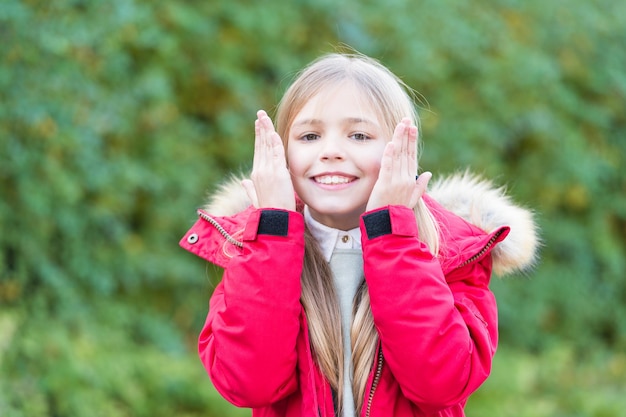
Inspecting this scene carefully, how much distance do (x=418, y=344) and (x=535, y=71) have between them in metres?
5.17

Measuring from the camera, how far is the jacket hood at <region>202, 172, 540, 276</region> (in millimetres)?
2674

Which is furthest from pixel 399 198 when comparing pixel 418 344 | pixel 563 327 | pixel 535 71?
pixel 563 327

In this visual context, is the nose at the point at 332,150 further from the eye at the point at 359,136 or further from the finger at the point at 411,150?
the finger at the point at 411,150

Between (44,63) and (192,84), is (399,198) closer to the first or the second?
(44,63)

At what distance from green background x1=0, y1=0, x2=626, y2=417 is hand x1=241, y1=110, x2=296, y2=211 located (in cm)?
249

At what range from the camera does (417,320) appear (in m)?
2.26

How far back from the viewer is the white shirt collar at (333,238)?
256 cm

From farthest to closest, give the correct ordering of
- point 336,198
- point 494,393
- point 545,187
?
point 545,187
point 494,393
point 336,198

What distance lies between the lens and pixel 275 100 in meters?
6.15

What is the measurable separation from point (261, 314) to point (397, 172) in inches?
20.1

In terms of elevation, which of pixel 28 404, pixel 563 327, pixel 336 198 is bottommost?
pixel 28 404

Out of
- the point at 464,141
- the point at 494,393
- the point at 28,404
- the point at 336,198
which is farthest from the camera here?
the point at 464,141

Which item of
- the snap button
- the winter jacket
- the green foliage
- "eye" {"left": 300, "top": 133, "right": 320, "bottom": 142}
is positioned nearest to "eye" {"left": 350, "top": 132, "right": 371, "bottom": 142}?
"eye" {"left": 300, "top": 133, "right": 320, "bottom": 142}

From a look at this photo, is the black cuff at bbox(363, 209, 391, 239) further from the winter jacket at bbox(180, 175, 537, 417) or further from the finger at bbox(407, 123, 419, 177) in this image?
the finger at bbox(407, 123, 419, 177)
